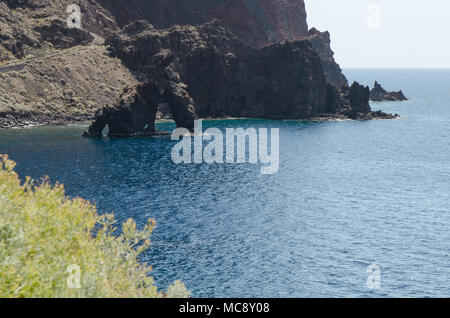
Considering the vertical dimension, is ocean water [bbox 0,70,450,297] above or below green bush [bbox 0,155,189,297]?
below

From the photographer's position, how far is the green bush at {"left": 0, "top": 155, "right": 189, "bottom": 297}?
25.8 meters

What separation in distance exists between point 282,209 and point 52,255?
54776 mm

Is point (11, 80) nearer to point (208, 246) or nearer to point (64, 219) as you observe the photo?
point (208, 246)

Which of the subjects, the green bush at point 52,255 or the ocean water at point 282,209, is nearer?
the green bush at point 52,255

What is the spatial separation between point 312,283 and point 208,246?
15.4 metres

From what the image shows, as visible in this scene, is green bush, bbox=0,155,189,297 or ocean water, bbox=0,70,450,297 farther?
ocean water, bbox=0,70,450,297

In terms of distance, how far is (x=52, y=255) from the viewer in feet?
98.5

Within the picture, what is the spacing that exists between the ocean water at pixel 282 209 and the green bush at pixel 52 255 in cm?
1877

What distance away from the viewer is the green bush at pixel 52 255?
2575 cm

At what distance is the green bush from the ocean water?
739 inches

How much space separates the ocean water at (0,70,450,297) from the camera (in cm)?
5359

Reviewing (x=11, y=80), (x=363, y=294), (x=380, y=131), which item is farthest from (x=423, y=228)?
(x=11, y=80)
